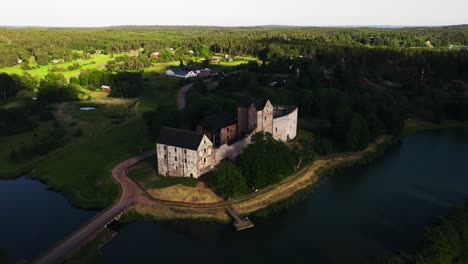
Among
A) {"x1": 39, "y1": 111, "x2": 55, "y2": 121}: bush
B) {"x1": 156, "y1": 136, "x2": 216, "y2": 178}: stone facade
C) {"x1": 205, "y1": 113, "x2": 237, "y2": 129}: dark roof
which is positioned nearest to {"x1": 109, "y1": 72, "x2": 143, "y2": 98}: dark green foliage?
{"x1": 39, "y1": 111, "x2": 55, "y2": 121}: bush

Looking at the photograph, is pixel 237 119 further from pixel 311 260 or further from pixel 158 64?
pixel 158 64

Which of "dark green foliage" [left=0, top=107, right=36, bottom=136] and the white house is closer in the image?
"dark green foliage" [left=0, top=107, right=36, bottom=136]

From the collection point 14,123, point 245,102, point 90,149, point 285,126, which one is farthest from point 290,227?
point 14,123

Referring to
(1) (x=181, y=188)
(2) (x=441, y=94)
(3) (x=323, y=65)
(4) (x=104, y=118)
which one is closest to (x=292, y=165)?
(1) (x=181, y=188)

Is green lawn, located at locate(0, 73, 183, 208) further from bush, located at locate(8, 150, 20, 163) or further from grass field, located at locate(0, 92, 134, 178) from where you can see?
bush, located at locate(8, 150, 20, 163)

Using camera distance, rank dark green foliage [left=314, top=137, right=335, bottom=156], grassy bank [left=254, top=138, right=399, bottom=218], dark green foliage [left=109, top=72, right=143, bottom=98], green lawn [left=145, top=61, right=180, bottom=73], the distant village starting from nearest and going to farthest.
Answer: grassy bank [left=254, top=138, right=399, bottom=218]
dark green foliage [left=314, top=137, right=335, bottom=156]
dark green foliage [left=109, top=72, right=143, bottom=98]
the distant village
green lawn [left=145, top=61, right=180, bottom=73]

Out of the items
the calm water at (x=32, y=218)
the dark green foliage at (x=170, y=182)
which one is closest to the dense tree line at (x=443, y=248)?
the dark green foliage at (x=170, y=182)

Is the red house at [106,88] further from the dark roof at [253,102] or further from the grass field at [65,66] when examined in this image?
the dark roof at [253,102]
